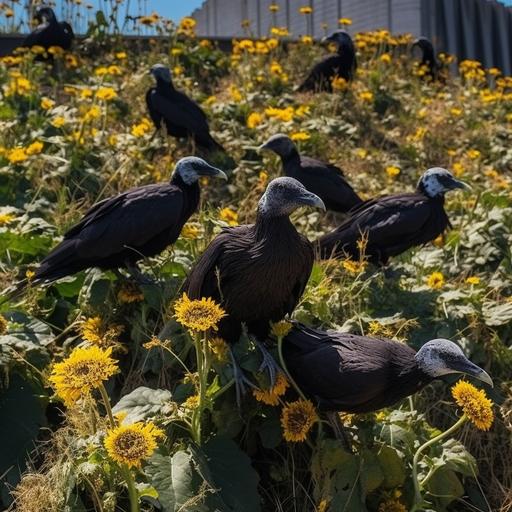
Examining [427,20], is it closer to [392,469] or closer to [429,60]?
[429,60]

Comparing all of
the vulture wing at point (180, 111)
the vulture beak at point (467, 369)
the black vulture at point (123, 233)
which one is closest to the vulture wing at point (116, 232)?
the black vulture at point (123, 233)

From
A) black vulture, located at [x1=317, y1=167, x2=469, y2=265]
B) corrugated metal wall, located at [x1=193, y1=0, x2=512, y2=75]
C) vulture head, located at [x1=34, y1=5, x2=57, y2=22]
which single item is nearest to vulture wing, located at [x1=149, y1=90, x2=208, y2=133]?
black vulture, located at [x1=317, y1=167, x2=469, y2=265]

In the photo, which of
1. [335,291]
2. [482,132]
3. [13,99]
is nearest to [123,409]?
[335,291]

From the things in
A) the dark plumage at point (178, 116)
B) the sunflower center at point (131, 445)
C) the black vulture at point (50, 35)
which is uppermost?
the black vulture at point (50, 35)

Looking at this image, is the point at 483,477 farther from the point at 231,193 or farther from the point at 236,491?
the point at 231,193

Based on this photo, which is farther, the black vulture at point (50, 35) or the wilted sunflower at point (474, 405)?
the black vulture at point (50, 35)

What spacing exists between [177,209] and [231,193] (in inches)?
76.0

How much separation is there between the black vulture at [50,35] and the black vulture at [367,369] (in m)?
5.68

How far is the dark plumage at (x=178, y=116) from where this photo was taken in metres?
5.50

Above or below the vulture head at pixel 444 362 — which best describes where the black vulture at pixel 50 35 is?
above

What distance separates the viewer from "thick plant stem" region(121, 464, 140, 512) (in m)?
2.01

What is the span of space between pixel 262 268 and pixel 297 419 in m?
0.50

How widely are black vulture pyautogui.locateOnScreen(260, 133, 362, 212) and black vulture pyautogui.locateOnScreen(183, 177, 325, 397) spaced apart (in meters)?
2.19

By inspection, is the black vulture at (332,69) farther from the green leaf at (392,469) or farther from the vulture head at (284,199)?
the green leaf at (392,469)
